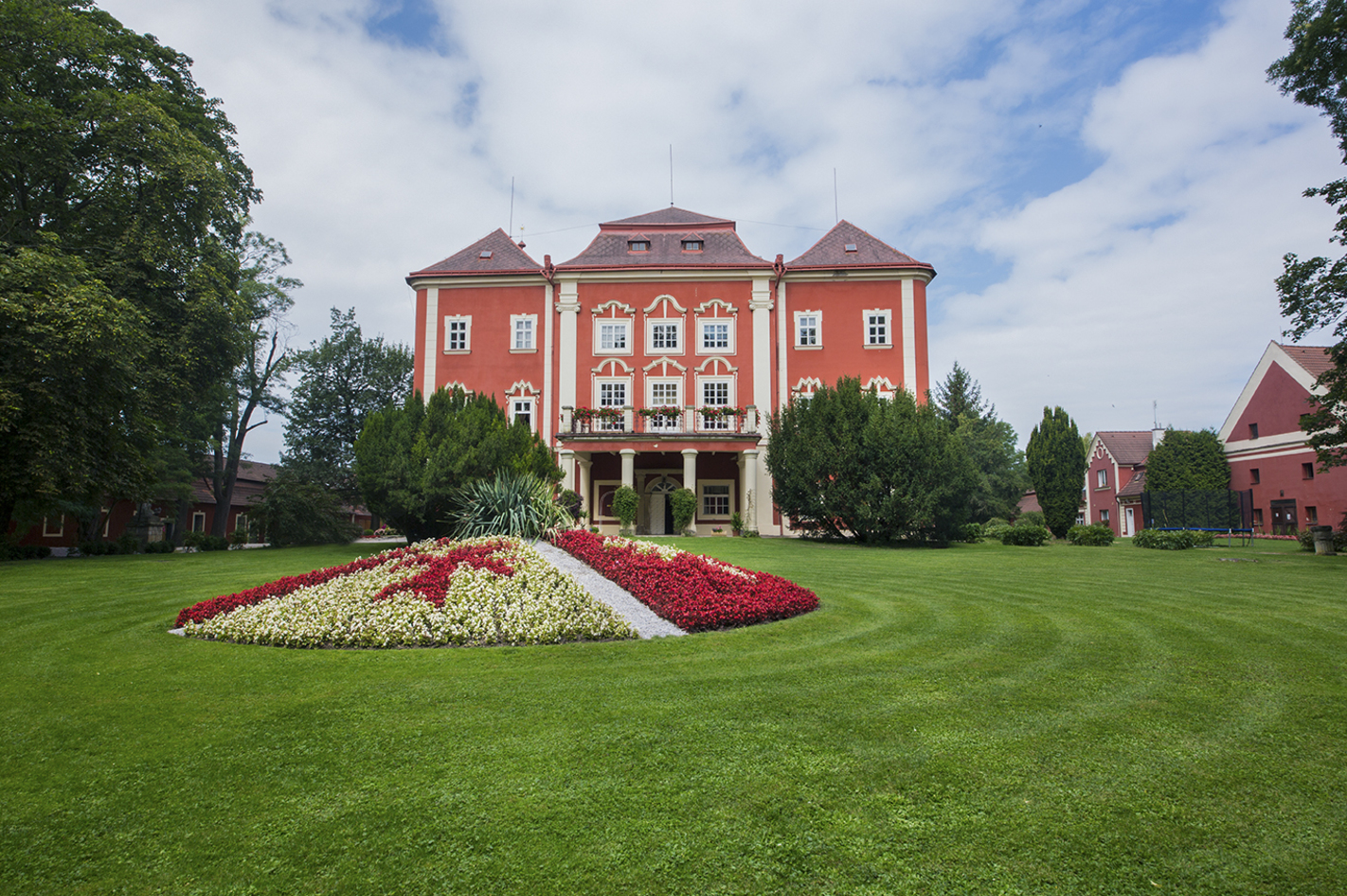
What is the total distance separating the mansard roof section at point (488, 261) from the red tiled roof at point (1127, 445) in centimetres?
4516

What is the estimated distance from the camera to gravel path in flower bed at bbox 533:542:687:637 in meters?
7.30

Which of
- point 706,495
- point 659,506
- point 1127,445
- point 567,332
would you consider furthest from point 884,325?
point 1127,445

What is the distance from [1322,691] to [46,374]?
23.7 m

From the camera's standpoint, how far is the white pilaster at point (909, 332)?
29656 millimetres

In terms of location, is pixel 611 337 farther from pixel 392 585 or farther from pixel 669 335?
pixel 392 585

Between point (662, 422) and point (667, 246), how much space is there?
9451 mm

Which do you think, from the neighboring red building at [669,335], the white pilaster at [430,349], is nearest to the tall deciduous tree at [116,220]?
the white pilaster at [430,349]

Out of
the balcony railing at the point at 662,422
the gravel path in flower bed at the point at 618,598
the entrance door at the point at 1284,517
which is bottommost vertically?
the gravel path in flower bed at the point at 618,598

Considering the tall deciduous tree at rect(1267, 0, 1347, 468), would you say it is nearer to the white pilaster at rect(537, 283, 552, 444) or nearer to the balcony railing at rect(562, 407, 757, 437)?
the balcony railing at rect(562, 407, 757, 437)

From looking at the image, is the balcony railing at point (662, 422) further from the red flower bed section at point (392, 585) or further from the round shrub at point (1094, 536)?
the red flower bed section at point (392, 585)

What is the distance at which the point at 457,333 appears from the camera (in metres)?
31.0

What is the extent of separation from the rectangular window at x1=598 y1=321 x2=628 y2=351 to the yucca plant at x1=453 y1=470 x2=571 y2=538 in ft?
53.1

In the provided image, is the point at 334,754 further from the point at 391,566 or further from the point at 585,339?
the point at 585,339

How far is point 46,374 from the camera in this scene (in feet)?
55.0
